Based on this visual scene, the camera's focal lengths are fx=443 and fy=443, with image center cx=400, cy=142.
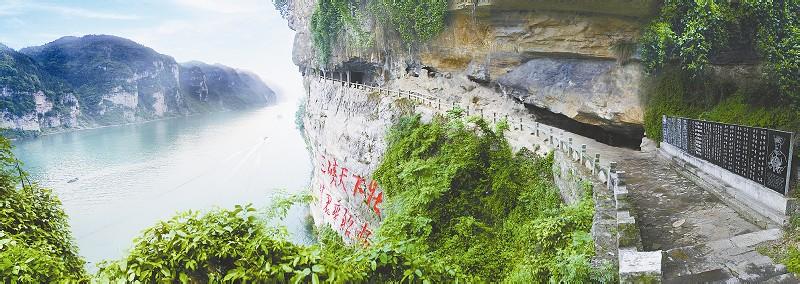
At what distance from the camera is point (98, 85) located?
7438 cm

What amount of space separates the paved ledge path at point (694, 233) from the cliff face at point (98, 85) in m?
66.0

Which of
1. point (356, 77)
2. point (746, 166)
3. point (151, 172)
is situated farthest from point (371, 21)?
point (151, 172)

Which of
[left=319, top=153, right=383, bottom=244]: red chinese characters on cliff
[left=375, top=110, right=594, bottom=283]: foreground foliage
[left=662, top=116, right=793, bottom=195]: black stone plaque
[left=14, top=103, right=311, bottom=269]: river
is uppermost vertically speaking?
[left=662, top=116, right=793, bottom=195]: black stone plaque

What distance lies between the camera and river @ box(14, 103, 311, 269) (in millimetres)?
30500

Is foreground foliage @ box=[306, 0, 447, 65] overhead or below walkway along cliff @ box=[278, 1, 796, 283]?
overhead

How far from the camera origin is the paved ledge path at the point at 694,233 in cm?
455

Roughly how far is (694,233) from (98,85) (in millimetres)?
88198

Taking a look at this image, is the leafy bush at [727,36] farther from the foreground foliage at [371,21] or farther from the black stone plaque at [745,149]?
the foreground foliage at [371,21]

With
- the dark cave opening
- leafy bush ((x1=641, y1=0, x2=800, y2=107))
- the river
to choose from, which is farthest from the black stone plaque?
the river

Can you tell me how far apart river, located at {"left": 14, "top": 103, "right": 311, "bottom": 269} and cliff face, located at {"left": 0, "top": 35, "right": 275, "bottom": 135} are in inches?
196

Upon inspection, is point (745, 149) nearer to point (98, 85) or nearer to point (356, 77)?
point (356, 77)

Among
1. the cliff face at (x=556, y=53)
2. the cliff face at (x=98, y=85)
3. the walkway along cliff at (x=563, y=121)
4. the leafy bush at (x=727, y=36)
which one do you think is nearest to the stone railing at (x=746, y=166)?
the walkway along cliff at (x=563, y=121)

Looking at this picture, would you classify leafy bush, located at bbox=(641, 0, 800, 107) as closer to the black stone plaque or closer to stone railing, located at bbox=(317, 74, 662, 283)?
the black stone plaque

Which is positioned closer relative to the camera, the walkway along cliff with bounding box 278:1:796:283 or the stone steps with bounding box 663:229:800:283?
the stone steps with bounding box 663:229:800:283
